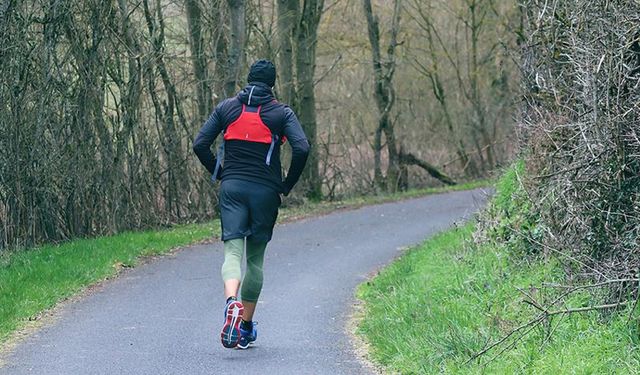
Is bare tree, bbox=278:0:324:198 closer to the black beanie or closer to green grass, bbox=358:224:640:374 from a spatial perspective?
green grass, bbox=358:224:640:374

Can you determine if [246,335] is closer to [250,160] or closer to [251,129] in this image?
[250,160]

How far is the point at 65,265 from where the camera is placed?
12.3 m

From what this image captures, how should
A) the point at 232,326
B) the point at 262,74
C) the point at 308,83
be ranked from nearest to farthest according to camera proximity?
the point at 232,326, the point at 262,74, the point at 308,83

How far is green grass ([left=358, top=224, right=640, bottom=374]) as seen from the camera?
6.73 meters

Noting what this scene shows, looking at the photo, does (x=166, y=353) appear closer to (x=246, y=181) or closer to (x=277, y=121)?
(x=246, y=181)

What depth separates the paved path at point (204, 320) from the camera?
7.89 metres

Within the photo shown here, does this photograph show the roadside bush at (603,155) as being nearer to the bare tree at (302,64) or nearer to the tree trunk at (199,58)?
the tree trunk at (199,58)

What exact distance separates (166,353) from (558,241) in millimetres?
3400

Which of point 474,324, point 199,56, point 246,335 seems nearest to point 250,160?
point 246,335

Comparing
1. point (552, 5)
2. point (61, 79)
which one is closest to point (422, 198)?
point (61, 79)

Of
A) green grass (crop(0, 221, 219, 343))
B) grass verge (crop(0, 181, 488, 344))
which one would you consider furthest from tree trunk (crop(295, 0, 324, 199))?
green grass (crop(0, 221, 219, 343))

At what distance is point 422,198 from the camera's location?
85.1 ft

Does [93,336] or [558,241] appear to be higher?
[558,241]

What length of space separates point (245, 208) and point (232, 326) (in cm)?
92
